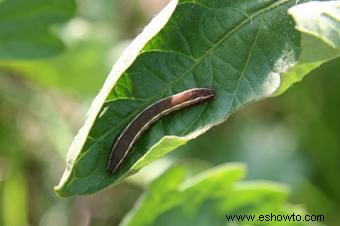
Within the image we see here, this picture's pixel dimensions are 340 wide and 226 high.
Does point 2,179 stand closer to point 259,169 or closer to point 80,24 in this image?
point 80,24

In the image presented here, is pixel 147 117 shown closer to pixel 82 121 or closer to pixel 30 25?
pixel 30 25

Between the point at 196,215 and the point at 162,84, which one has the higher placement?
the point at 162,84

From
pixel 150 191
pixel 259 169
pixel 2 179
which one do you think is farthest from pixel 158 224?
pixel 259 169

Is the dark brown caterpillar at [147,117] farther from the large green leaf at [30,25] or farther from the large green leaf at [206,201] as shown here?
the large green leaf at [30,25]

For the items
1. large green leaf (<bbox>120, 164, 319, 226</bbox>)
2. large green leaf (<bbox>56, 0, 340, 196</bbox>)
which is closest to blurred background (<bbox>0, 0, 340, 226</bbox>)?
large green leaf (<bbox>120, 164, 319, 226</bbox>)

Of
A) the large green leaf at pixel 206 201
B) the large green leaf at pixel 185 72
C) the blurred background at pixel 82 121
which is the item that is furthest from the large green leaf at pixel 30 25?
the large green leaf at pixel 185 72

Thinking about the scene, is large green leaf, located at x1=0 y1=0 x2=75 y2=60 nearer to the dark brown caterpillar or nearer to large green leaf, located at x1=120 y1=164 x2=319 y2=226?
large green leaf, located at x1=120 y1=164 x2=319 y2=226
